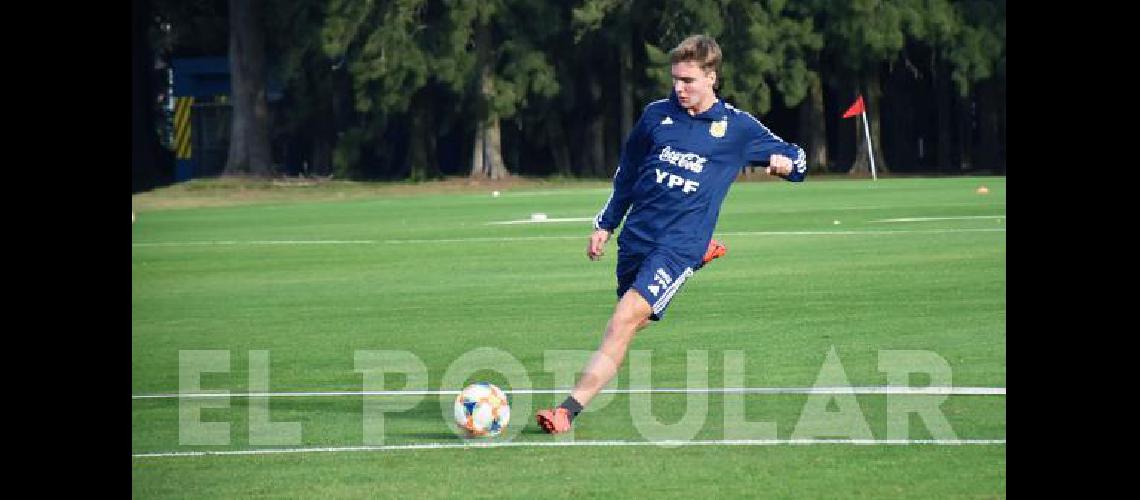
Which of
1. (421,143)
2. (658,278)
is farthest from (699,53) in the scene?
(421,143)

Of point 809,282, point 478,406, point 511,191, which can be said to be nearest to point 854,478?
point 478,406

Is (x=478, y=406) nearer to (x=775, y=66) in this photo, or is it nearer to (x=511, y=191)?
(x=511, y=191)

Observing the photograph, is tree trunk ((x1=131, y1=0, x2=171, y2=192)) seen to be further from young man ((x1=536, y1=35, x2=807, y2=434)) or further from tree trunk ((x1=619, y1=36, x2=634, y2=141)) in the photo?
young man ((x1=536, y1=35, x2=807, y2=434))

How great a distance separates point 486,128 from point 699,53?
57240 millimetres

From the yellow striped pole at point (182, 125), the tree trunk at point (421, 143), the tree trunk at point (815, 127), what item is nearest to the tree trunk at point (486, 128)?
the tree trunk at point (421, 143)

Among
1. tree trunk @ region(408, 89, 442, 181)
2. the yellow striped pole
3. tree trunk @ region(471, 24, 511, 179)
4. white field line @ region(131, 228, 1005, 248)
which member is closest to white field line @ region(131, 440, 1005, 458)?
white field line @ region(131, 228, 1005, 248)

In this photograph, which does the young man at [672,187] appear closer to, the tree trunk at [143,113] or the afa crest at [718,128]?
the afa crest at [718,128]

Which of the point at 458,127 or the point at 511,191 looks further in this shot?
the point at 458,127

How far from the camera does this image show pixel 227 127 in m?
80.1

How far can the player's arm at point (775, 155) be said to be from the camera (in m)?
12.1

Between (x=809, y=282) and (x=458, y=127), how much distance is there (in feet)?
177

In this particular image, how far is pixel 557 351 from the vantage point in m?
16.4

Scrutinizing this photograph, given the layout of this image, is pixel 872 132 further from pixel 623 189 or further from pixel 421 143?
pixel 623 189
